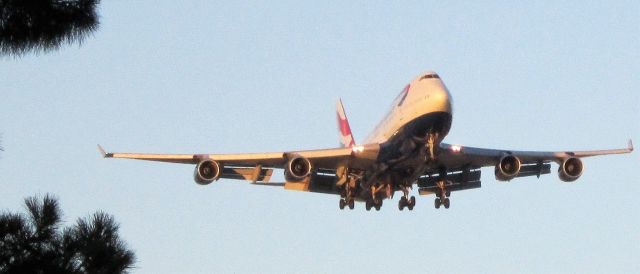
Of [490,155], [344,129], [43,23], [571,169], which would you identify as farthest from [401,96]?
[43,23]

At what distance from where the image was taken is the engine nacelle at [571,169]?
4612 centimetres

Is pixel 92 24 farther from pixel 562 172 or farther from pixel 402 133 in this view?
pixel 562 172

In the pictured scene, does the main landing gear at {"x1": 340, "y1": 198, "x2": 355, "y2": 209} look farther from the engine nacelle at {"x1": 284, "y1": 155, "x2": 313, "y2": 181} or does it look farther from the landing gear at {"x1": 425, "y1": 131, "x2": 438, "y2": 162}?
the landing gear at {"x1": 425, "y1": 131, "x2": 438, "y2": 162}

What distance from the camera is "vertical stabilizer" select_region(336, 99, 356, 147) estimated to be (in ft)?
192

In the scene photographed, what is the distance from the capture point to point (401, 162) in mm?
42688

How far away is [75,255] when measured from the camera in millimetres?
11883

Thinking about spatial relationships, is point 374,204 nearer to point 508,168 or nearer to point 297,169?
point 297,169

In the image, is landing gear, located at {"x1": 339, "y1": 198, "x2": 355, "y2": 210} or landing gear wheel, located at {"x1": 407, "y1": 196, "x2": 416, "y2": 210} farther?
landing gear wheel, located at {"x1": 407, "y1": 196, "x2": 416, "y2": 210}

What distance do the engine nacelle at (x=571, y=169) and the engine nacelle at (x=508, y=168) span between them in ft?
9.17

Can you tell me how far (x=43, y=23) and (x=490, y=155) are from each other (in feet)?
121

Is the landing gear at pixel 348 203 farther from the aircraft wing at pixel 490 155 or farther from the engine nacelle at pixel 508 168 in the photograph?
Answer: the engine nacelle at pixel 508 168

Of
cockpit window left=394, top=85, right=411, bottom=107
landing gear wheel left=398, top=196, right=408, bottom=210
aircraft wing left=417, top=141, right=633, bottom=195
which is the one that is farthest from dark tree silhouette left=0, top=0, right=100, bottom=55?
landing gear wheel left=398, top=196, right=408, bottom=210

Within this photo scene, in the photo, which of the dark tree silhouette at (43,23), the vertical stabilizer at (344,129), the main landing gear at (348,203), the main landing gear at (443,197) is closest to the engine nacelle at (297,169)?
the main landing gear at (348,203)

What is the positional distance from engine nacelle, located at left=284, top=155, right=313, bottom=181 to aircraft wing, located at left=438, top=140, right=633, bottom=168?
5.84 metres
